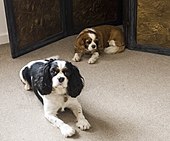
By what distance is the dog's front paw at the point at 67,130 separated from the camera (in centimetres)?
194

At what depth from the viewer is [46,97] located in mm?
2064

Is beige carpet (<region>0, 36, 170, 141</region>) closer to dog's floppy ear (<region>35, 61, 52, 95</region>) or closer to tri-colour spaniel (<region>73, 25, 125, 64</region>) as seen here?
tri-colour spaniel (<region>73, 25, 125, 64</region>)

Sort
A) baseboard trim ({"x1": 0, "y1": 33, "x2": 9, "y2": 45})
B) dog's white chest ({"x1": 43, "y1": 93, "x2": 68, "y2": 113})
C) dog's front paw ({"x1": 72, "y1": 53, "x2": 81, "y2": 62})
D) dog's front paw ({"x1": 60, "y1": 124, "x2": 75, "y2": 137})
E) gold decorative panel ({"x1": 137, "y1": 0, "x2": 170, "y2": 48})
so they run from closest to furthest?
dog's front paw ({"x1": 60, "y1": 124, "x2": 75, "y2": 137})
dog's white chest ({"x1": 43, "y1": 93, "x2": 68, "y2": 113})
gold decorative panel ({"x1": 137, "y1": 0, "x2": 170, "y2": 48})
dog's front paw ({"x1": 72, "y1": 53, "x2": 81, "y2": 62})
baseboard trim ({"x1": 0, "y1": 33, "x2": 9, "y2": 45})

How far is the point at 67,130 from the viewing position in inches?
77.0

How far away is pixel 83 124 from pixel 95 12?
5.63 feet

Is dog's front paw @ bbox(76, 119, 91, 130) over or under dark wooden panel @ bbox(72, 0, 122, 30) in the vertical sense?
under

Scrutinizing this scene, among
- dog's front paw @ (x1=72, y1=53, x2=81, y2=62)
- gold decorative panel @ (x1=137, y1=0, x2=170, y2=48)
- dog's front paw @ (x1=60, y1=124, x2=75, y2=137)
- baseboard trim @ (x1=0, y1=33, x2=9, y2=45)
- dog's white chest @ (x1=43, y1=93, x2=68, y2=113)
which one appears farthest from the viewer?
baseboard trim @ (x1=0, y1=33, x2=9, y2=45)

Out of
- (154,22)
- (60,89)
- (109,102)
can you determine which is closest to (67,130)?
(60,89)

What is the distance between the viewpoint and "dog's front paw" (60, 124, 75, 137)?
194 centimetres

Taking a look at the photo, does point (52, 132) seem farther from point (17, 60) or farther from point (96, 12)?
point (96, 12)

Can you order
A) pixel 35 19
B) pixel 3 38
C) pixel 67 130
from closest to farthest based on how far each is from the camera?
pixel 67 130, pixel 35 19, pixel 3 38

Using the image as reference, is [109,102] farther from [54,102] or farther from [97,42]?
[97,42]

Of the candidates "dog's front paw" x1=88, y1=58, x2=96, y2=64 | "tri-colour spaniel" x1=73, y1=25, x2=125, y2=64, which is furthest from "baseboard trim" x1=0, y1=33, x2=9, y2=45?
"dog's front paw" x1=88, y1=58, x2=96, y2=64

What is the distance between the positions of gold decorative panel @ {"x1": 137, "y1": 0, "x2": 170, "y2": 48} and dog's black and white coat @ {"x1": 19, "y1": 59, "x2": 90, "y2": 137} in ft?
3.61
